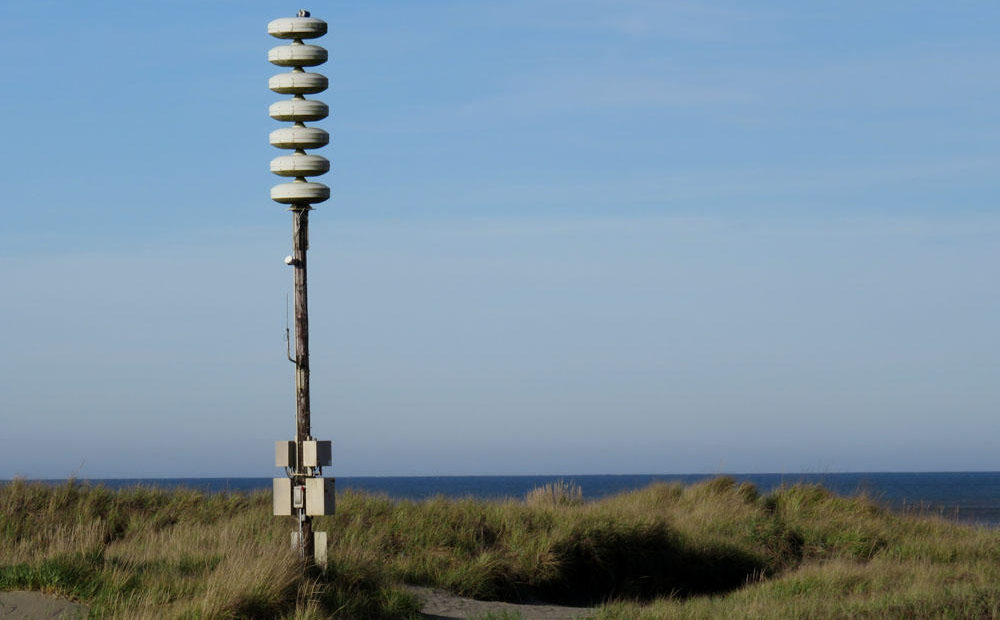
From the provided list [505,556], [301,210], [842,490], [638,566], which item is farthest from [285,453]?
[842,490]

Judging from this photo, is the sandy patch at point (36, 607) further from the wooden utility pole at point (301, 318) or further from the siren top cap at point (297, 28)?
the siren top cap at point (297, 28)

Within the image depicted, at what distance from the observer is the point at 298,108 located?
1225cm

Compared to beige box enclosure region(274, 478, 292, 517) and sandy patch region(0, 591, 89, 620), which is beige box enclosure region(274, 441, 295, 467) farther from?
sandy patch region(0, 591, 89, 620)

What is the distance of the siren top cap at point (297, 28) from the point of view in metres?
12.2

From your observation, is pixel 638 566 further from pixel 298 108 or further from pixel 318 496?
pixel 298 108

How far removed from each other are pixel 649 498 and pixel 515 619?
11212 mm

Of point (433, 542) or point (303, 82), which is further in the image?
point (433, 542)

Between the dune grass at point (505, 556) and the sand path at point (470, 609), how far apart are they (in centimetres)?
41

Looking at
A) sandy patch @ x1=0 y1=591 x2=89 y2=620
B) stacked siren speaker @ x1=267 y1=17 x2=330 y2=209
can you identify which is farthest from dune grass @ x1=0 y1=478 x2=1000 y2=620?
stacked siren speaker @ x1=267 y1=17 x2=330 y2=209

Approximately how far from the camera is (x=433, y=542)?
1577 centimetres

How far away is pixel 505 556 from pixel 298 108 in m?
6.79

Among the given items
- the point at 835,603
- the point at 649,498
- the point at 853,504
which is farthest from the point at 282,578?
the point at 853,504

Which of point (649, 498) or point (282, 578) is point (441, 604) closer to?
point (282, 578)

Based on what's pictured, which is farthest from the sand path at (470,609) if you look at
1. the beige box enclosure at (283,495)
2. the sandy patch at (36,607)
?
the sandy patch at (36,607)
